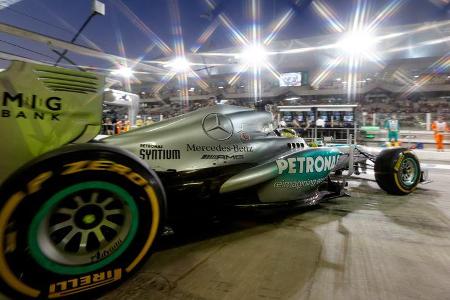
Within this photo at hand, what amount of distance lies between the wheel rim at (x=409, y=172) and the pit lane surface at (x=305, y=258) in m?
0.93

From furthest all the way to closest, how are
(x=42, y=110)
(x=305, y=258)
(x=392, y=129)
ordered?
(x=392, y=129)
(x=305, y=258)
(x=42, y=110)

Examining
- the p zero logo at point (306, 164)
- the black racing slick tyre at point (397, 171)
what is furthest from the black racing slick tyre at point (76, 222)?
the black racing slick tyre at point (397, 171)

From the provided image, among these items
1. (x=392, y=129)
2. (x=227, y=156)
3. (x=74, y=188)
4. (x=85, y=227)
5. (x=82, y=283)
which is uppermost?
(x=392, y=129)

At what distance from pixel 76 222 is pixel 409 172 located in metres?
4.61

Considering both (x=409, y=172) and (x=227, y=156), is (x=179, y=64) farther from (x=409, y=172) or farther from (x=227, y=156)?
(x=227, y=156)

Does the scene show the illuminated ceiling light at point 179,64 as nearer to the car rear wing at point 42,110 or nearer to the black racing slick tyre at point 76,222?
the car rear wing at point 42,110

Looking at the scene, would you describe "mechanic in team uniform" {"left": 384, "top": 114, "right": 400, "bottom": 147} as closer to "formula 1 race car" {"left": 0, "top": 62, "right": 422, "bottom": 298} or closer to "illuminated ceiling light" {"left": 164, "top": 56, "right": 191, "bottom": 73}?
"formula 1 race car" {"left": 0, "top": 62, "right": 422, "bottom": 298}

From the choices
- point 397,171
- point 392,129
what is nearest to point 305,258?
point 397,171

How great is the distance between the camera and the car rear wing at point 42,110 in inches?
68.0

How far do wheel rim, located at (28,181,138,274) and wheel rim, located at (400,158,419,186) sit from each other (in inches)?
162

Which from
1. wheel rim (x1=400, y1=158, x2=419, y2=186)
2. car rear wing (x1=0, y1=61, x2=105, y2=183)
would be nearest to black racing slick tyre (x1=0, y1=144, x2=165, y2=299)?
car rear wing (x1=0, y1=61, x2=105, y2=183)

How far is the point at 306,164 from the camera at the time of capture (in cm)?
309

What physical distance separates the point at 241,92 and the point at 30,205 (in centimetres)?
3483

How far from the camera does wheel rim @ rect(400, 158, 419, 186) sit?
428cm
